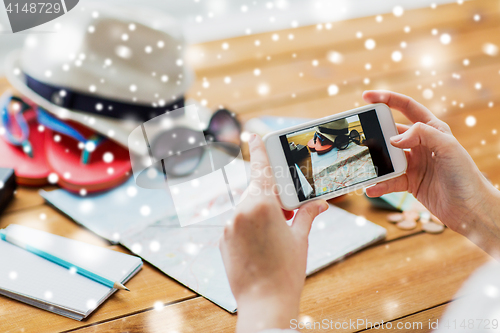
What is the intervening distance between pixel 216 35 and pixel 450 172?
4.03 ft

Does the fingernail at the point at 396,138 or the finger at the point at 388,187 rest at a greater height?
the fingernail at the point at 396,138

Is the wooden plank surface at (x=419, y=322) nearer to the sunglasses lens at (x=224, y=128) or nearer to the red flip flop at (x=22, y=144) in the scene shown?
the sunglasses lens at (x=224, y=128)

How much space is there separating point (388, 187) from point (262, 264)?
0.37 metres

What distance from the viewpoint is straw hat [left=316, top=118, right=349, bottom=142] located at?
1.97 feet

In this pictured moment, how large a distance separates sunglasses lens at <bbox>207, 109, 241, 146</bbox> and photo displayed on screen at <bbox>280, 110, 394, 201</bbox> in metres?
0.25

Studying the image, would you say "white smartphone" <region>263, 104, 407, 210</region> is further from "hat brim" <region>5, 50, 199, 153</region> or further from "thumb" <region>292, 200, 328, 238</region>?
"hat brim" <region>5, 50, 199, 153</region>

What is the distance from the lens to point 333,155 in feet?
1.96

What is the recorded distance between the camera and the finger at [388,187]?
688 millimetres

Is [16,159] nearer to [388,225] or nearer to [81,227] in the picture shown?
[81,227]

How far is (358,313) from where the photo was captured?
0.55 metres

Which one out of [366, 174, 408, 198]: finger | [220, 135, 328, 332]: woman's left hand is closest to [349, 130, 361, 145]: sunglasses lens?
[366, 174, 408, 198]: finger

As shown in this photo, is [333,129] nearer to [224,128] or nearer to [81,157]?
[224,128]

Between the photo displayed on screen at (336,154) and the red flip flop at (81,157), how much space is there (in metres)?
0.40

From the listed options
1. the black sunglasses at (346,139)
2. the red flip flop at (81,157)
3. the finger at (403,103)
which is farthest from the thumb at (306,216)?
the red flip flop at (81,157)
